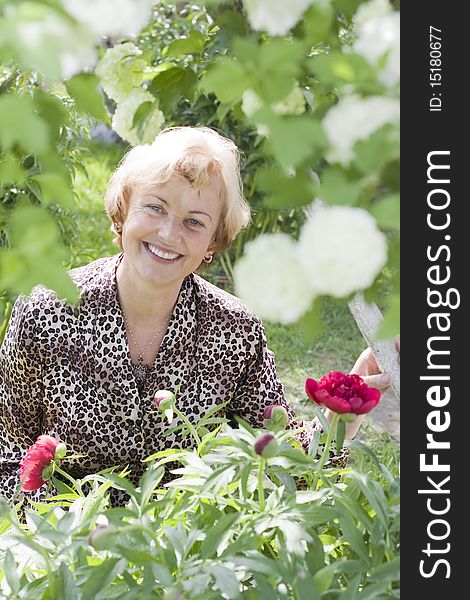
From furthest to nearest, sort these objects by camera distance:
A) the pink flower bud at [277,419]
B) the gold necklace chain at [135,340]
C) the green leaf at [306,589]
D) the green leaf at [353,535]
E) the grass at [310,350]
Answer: the grass at [310,350], the gold necklace chain at [135,340], the pink flower bud at [277,419], the green leaf at [353,535], the green leaf at [306,589]

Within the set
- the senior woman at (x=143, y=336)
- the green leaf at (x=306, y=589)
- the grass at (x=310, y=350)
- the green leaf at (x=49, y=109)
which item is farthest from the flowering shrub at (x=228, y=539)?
the grass at (x=310, y=350)

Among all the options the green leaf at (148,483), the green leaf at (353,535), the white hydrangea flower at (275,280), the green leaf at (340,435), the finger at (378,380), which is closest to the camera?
the white hydrangea flower at (275,280)

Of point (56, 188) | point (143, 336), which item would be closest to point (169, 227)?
point (143, 336)

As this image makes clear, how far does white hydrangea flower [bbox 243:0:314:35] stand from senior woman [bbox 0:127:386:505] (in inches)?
43.4

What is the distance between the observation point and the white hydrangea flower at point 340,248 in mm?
703

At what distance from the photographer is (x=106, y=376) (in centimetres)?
196

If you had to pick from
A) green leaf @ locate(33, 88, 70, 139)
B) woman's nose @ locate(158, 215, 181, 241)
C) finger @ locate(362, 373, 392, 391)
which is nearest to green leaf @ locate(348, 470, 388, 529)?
finger @ locate(362, 373, 392, 391)

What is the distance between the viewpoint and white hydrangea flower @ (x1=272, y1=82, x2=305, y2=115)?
75 cm

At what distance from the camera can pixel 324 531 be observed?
1203mm

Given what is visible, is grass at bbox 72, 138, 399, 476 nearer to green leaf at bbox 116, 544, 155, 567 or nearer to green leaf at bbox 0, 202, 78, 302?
green leaf at bbox 116, 544, 155, 567

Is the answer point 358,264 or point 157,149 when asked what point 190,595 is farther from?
point 157,149

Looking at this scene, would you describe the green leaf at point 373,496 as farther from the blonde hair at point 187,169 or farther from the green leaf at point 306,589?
the blonde hair at point 187,169

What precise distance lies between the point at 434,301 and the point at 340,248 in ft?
0.80

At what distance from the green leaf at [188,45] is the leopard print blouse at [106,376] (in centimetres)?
96
